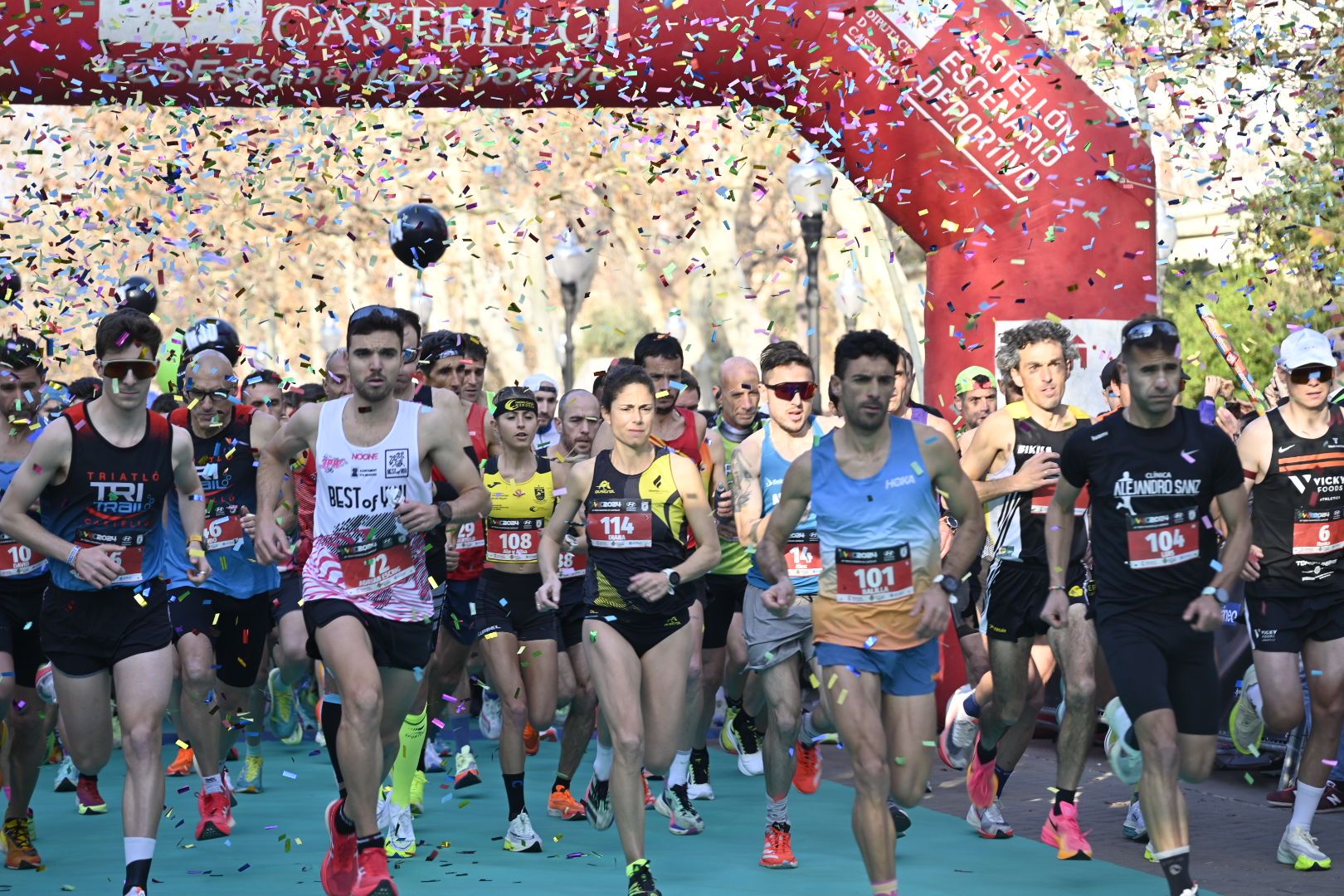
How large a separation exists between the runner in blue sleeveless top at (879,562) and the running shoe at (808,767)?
365 centimetres

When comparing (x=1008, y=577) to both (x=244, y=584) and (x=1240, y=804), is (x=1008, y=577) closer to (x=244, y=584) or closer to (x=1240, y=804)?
(x=1240, y=804)

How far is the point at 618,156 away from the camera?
48156 mm

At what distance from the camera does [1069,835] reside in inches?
333

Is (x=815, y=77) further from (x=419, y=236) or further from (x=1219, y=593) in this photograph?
(x=1219, y=593)

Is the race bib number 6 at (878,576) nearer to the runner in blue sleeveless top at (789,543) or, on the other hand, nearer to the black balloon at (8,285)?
the runner in blue sleeveless top at (789,543)

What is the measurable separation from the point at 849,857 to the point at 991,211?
5023mm

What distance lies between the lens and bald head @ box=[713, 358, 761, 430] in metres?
9.99

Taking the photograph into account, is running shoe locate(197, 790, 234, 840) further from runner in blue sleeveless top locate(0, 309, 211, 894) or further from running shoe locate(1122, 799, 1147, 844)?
running shoe locate(1122, 799, 1147, 844)

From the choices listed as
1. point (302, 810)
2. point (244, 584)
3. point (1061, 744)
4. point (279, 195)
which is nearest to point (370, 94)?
point (244, 584)

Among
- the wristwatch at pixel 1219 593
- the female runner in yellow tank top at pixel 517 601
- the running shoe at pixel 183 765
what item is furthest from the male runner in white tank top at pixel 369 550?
the running shoe at pixel 183 765

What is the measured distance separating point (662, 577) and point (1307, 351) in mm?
3338

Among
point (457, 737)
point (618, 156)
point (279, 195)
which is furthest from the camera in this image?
point (618, 156)

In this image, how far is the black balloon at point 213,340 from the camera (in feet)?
32.6

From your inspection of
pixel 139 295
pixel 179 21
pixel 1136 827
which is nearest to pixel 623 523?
pixel 1136 827
